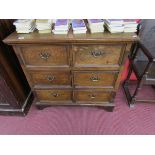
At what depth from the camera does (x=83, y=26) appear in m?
1.09

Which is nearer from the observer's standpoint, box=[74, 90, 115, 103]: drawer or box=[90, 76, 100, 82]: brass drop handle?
box=[90, 76, 100, 82]: brass drop handle

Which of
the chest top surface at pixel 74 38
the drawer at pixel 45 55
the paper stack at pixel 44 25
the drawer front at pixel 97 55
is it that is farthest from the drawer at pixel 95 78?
the paper stack at pixel 44 25

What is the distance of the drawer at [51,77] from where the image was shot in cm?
134

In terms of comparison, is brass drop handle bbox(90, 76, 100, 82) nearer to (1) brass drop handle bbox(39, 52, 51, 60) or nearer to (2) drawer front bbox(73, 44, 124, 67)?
(2) drawer front bbox(73, 44, 124, 67)

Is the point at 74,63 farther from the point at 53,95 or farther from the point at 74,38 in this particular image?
the point at 53,95

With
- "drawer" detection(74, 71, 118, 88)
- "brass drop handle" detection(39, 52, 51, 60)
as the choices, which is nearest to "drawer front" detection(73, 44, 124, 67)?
"drawer" detection(74, 71, 118, 88)

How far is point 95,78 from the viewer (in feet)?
4.50

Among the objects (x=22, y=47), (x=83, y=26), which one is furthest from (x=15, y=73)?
(x=83, y=26)

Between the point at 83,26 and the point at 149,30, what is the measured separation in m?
0.90

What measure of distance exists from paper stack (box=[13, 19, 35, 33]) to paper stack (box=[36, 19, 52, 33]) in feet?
0.19

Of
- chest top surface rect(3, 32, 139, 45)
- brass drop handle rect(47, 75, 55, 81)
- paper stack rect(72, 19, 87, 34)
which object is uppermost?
paper stack rect(72, 19, 87, 34)

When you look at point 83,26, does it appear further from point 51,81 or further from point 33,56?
point 51,81

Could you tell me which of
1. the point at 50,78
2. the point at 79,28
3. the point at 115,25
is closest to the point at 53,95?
the point at 50,78

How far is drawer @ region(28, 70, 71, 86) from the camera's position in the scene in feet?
4.39
